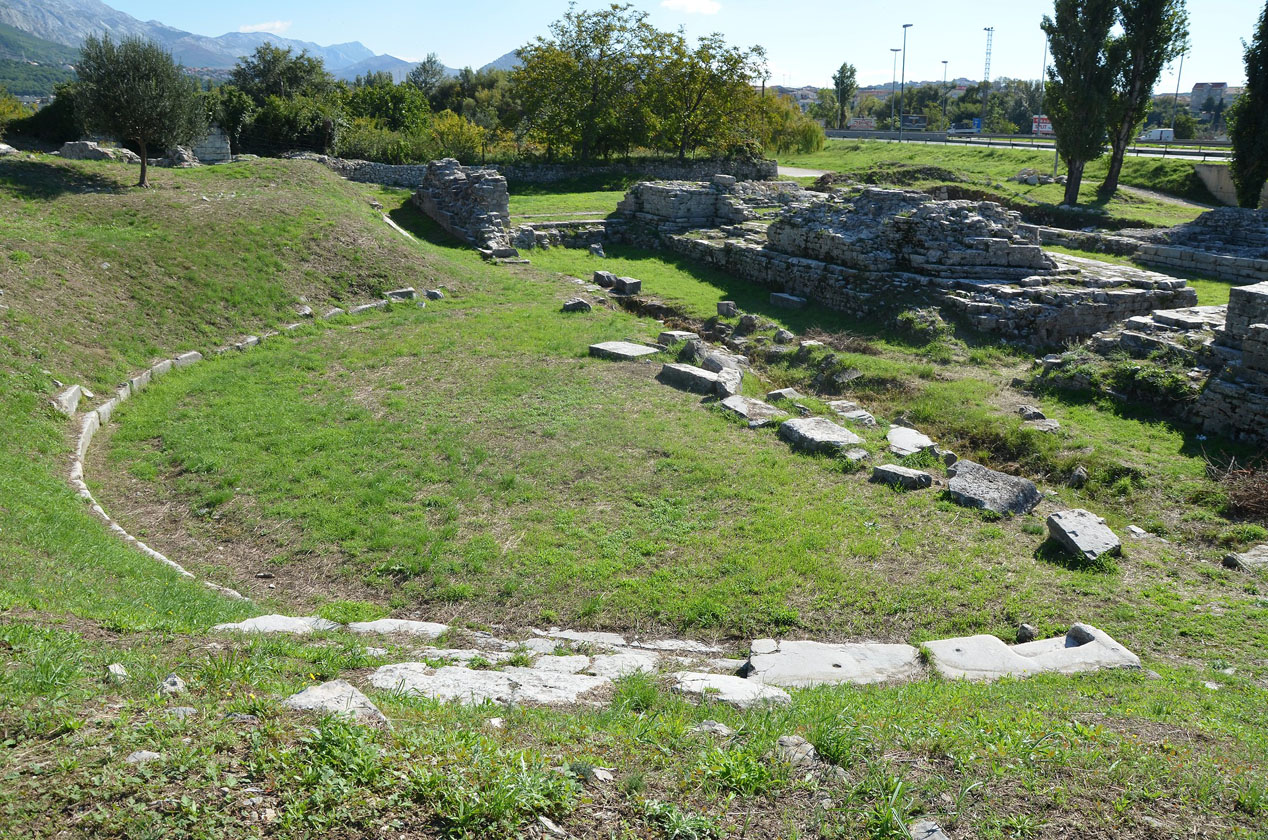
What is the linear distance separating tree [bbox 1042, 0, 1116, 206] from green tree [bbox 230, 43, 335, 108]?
4348 centimetres

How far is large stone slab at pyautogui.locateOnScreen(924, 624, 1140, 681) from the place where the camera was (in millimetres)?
6945

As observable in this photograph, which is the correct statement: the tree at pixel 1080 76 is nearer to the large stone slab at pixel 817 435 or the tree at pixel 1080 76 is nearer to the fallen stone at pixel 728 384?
the fallen stone at pixel 728 384

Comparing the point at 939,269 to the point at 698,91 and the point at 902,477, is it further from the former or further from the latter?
the point at 698,91

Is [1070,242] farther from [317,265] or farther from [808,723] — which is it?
[808,723]

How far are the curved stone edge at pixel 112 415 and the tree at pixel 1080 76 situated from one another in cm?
3147

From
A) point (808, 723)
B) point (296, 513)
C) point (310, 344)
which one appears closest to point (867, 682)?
point (808, 723)

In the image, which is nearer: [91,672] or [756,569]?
[91,672]

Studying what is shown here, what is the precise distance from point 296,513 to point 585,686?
525 cm

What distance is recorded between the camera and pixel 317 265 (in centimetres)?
1972

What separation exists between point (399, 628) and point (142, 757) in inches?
140

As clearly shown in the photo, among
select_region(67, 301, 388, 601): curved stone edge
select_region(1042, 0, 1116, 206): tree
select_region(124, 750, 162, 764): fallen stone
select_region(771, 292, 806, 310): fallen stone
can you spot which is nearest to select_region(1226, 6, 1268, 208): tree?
select_region(1042, 0, 1116, 206): tree

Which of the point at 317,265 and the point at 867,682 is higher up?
the point at 317,265

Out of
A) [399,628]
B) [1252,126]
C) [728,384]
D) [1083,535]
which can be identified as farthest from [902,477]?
[1252,126]

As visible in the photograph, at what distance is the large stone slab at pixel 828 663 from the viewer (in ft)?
22.3
